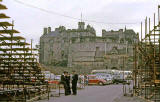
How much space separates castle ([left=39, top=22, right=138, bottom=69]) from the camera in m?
112

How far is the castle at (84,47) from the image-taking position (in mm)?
111562

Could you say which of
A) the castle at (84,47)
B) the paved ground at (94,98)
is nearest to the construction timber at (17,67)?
the paved ground at (94,98)

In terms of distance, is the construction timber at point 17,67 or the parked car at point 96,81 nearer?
the construction timber at point 17,67

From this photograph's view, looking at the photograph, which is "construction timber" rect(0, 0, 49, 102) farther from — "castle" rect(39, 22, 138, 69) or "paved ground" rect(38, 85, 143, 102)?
"castle" rect(39, 22, 138, 69)

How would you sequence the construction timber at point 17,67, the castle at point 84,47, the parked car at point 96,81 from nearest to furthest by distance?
the construction timber at point 17,67 → the parked car at point 96,81 → the castle at point 84,47

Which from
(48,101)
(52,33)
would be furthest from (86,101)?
(52,33)

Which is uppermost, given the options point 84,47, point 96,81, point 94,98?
point 84,47

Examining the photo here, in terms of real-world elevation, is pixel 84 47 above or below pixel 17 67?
above

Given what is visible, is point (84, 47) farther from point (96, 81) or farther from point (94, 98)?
point (94, 98)

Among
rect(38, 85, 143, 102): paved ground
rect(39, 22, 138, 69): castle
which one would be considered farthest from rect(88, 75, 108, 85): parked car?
rect(39, 22, 138, 69): castle

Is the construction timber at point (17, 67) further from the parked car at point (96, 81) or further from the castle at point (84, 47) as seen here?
the castle at point (84, 47)

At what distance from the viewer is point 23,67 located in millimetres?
21750

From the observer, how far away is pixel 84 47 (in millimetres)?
126688

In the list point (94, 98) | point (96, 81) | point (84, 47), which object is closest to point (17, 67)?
point (94, 98)
